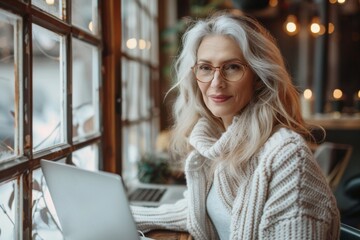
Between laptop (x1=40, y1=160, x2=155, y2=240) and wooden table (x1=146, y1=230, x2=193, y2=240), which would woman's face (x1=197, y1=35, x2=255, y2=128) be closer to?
wooden table (x1=146, y1=230, x2=193, y2=240)

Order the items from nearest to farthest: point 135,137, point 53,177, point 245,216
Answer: point 53,177 → point 245,216 → point 135,137

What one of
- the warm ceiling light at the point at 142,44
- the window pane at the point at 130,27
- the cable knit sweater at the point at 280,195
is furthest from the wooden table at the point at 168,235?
the warm ceiling light at the point at 142,44

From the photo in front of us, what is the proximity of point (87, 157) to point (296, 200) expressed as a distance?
A: 2.59ft

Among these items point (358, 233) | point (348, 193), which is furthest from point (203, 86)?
point (348, 193)

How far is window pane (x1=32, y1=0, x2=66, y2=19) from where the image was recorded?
1.04 meters

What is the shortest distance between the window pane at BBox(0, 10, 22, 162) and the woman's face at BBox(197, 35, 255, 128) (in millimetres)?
550

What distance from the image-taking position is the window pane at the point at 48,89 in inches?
43.3

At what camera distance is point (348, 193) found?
2686 mm

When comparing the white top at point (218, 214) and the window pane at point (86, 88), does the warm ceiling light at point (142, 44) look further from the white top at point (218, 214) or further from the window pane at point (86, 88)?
the white top at point (218, 214)

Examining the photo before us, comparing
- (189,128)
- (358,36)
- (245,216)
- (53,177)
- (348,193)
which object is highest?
(358,36)

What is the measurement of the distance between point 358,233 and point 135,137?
1452 mm

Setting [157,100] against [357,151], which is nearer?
[157,100]

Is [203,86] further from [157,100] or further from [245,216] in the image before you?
[157,100]

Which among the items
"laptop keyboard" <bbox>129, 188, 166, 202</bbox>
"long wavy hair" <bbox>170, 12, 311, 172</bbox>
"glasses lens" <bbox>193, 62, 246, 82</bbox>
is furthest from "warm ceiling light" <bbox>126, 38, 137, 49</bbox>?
"glasses lens" <bbox>193, 62, 246, 82</bbox>
